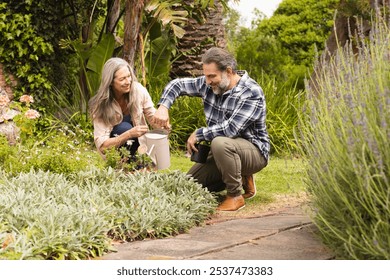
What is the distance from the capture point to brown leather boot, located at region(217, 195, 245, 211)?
21.4 feet

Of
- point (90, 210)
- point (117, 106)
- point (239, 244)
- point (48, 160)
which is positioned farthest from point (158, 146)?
point (239, 244)

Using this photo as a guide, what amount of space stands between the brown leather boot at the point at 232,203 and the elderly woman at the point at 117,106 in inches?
37.6

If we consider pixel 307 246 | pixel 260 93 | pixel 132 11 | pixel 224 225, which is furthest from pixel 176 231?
pixel 132 11

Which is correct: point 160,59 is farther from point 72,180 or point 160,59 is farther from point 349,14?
point 72,180

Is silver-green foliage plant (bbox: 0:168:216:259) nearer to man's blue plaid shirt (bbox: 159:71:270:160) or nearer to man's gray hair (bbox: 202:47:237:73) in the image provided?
man's blue plaid shirt (bbox: 159:71:270:160)

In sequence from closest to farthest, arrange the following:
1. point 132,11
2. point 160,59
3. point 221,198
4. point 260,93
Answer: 1. point 260,93
2. point 221,198
3. point 132,11
4. point 160,59

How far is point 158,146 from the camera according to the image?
6742 millimetres

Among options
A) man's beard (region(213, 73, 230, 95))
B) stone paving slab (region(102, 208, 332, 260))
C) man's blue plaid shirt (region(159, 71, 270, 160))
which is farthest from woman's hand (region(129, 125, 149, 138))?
stone paving slab (region(102, 208, 332, 260))

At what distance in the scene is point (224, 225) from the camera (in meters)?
5.67

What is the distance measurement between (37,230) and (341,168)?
196 cm

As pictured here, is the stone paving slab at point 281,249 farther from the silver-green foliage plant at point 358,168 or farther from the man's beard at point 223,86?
the man's beard at point 223,86

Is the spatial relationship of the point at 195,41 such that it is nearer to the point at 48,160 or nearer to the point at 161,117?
the point at 48,160

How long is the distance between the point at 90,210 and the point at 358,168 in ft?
6.61

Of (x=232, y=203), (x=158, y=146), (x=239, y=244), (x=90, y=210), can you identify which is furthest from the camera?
(x=158, y=146)
